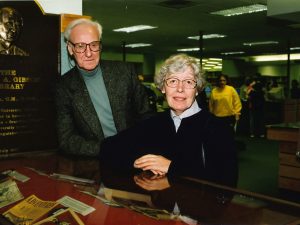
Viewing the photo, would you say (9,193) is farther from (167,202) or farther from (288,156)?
(288,156)

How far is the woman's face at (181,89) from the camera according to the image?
73.9 inches

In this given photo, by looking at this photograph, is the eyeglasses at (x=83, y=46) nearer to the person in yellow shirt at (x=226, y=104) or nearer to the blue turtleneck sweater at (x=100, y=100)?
the blue turtleneck sweater at (x=100, y=100)

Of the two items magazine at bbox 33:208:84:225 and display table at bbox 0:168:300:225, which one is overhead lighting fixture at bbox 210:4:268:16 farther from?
magazine at bbox 33:208:84:225

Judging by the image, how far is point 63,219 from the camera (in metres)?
1.12

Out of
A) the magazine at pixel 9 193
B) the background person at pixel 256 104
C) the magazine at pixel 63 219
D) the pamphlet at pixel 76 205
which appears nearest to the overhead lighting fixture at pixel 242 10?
the background person at pixel 256 104

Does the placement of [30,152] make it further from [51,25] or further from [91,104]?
[51,25]

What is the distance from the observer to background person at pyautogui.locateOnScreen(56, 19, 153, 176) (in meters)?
2.07

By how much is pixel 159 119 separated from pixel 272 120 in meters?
11.4

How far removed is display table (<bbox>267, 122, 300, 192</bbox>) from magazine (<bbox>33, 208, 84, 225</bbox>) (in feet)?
14.5

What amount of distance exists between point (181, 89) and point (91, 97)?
0.60 metres

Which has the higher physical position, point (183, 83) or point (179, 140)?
point (183, 83)

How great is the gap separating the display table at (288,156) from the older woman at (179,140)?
3.54 m

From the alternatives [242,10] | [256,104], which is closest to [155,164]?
[242,10]

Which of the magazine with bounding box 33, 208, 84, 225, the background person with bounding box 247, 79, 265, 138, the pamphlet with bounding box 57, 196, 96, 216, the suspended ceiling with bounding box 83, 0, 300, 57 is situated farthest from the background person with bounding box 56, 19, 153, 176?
the background person with bounding box 247, 79, 265, 138
